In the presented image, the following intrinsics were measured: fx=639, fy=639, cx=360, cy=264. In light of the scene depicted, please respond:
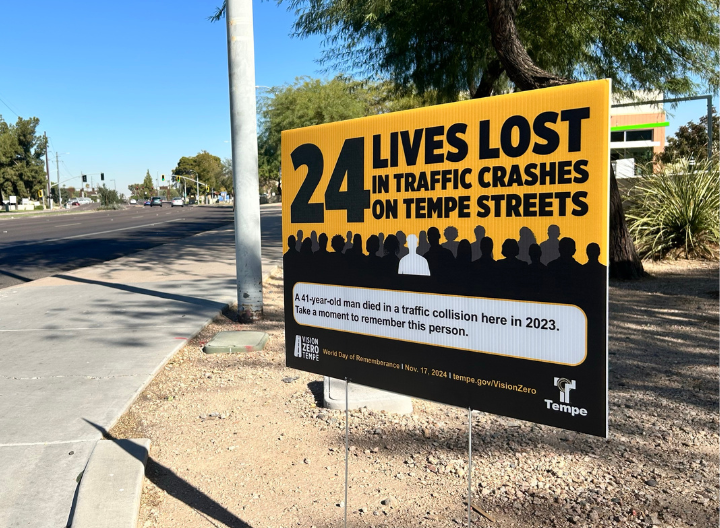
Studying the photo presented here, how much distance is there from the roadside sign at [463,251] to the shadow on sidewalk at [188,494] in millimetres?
956

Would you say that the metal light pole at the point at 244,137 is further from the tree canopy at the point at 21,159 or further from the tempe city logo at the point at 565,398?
the tree canopy at the point at 21,159

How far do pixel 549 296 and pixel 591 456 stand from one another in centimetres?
207

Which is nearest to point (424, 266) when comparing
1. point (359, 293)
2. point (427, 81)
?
point (359, 293)

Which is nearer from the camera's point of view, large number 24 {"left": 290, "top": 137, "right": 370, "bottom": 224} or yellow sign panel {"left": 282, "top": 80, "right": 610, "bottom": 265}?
yellow sign panel {"left": 282, "top": 80, "right": 610, "bottom": 265}

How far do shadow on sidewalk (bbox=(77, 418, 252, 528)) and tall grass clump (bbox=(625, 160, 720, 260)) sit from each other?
11.5m

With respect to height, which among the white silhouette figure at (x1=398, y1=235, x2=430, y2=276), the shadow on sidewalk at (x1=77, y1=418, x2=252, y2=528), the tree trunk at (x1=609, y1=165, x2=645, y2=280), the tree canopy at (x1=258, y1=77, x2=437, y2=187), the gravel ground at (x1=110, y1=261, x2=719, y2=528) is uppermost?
the tree canopy at (x1=258, y1=77, x2=437, y2=187)

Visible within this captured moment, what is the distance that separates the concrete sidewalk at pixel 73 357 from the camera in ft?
12.3

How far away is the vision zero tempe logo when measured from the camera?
3064 mm

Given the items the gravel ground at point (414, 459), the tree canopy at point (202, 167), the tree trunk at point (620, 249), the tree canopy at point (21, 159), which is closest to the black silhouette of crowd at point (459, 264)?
the gravel ground at point (414, 459)

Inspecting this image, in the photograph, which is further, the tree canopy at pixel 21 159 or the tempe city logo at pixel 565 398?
the tree canopy at pixel 21 159

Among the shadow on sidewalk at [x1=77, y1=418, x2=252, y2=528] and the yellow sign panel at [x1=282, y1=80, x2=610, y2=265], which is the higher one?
the yellow sign panel at [x1=282, y1=80, x2=610, y2=265]

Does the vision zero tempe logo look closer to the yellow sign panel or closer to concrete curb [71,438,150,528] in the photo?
the yellow sign panel

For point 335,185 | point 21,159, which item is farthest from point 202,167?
point 335,185

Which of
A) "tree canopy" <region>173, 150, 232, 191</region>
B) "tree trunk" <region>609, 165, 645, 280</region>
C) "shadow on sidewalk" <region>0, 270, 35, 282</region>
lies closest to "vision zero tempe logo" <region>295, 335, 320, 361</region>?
"tree trunk" <region>609, 165, 645, 280</region>
